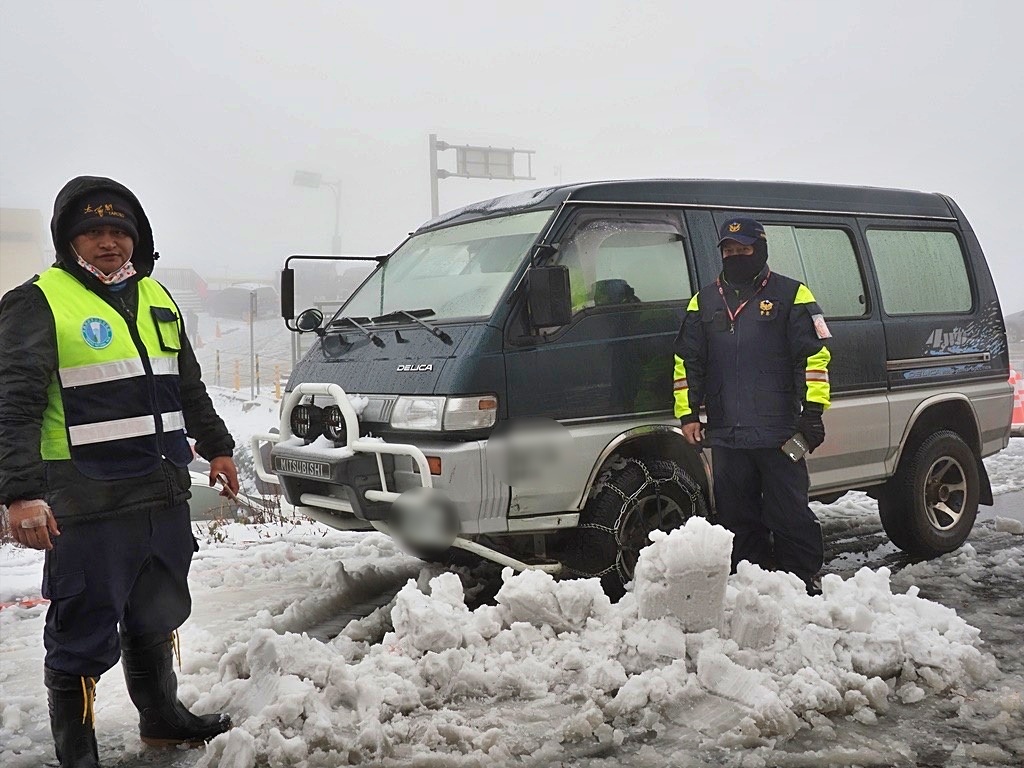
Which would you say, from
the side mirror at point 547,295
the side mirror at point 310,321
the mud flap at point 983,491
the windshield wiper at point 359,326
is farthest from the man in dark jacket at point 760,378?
the mud flap at point 983,491

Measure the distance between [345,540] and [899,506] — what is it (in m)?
3.65

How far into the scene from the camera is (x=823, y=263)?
580 centimetres

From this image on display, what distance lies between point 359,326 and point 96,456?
2223mm

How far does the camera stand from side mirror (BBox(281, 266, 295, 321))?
18.5 ft

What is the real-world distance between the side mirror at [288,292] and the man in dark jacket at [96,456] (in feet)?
7.42

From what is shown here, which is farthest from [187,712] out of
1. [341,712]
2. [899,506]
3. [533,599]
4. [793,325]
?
[899,506]

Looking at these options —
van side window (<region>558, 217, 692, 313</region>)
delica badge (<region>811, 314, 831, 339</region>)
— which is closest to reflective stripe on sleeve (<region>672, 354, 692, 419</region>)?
van side window (<region>558, 217, 692, 313</region>)

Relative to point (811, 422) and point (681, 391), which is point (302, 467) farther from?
point (811, 422)

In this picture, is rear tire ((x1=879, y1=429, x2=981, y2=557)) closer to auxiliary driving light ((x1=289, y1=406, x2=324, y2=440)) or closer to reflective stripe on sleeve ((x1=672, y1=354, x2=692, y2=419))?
reflective stripe on sleeve ((x1=672, y1=354, x2=692, y2=419))

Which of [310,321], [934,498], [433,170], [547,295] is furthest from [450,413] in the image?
[433,170]

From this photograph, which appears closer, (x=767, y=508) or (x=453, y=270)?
(x=767, y=508)

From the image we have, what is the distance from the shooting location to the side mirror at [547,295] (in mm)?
4465

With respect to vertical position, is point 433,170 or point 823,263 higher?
point 433,170

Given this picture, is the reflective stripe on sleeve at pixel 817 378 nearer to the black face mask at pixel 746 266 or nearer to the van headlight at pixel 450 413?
the black face mask at pixel 746 266
